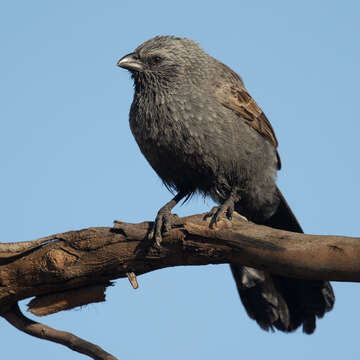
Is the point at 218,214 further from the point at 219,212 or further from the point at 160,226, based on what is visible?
the point at 160,226

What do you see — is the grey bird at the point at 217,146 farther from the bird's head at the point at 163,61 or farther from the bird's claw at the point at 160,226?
the bird's claw at the point at 160,226

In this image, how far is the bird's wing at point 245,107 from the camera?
621 centimetres

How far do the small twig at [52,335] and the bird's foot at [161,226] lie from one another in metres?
0.93

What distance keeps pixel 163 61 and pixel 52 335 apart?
3.19m

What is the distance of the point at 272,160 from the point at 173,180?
1131 millimetres

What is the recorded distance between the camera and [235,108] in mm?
6230

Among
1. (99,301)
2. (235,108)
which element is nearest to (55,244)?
(99,301)

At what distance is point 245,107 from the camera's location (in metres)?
6.34

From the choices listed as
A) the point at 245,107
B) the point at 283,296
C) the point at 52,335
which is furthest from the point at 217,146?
the point at 52,335

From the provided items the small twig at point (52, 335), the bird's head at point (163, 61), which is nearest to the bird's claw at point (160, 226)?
the small twig at point (52, 335)

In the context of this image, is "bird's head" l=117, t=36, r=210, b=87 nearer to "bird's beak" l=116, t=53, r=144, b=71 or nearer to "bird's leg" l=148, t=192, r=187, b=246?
"bird's beak" l=116, t=53, r=144, b=71

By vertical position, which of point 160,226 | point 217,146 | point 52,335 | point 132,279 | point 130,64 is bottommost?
point 52,335

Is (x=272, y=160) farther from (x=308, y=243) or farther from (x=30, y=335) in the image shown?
(x=30, y=335)

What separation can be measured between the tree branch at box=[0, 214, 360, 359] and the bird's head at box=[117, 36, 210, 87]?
1.99 m
